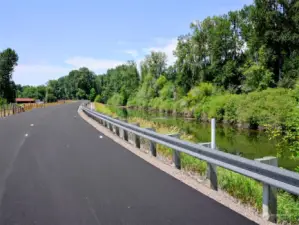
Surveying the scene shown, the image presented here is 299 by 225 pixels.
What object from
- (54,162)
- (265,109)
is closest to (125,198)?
(54,162)

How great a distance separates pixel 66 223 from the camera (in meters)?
4.81

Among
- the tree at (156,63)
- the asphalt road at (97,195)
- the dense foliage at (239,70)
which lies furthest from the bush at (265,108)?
the tree at (156,63)

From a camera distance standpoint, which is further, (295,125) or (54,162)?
(295,125)

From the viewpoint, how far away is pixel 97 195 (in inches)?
244

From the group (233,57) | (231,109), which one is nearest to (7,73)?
(233,57)

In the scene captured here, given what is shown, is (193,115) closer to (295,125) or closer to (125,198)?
(295,125)

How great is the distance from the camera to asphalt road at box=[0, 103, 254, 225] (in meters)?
5.04

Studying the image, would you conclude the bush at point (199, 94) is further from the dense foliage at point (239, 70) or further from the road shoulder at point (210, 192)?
the road shoulder at point (210, 192)

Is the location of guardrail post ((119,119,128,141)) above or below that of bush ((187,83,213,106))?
below

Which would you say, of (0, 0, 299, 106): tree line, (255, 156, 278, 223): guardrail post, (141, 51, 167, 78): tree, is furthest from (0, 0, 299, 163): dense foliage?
(255, 156, 278, 223): guardrail post

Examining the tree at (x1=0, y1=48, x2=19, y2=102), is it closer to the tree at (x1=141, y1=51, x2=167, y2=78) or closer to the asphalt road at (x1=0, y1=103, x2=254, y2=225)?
the tree at (x1=141, y1=51, x2=167, y2=78)

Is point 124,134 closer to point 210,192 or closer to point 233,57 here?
point 210,192

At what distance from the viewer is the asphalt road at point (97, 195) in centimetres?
504

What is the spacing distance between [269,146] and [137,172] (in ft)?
57.7
